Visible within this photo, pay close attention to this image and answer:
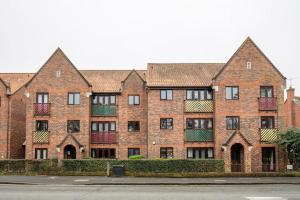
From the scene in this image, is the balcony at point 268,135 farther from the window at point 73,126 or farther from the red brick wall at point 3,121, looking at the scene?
the red brick wall at point 3,121

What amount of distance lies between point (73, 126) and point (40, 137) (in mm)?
3299

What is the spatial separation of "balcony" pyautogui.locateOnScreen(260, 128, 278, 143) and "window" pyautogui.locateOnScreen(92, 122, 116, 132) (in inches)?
562

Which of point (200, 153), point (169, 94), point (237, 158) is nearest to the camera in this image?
point (237, 158)

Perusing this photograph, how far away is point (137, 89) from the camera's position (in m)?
42.2

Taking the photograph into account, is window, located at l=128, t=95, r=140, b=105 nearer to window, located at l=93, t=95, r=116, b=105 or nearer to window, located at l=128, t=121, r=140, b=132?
window, located at l=93, t=95, r=116, b=105

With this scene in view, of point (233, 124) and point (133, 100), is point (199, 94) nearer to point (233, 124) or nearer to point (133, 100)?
point (233, 124)

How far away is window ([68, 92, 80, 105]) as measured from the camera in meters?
41.1

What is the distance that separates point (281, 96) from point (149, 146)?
13.2m

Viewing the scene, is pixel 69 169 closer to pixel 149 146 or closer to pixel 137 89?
pixel 149 146

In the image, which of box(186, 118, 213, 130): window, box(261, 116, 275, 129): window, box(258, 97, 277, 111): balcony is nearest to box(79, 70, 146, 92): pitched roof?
box(186, 118, 213, 130): window

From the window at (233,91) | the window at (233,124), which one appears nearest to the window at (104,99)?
the window at (233,91)

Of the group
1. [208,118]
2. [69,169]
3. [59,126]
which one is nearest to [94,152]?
[59,126]

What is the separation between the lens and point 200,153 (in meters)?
40.0

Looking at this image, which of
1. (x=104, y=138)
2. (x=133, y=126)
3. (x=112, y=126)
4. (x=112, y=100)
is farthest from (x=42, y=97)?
(x=133, y=126)
